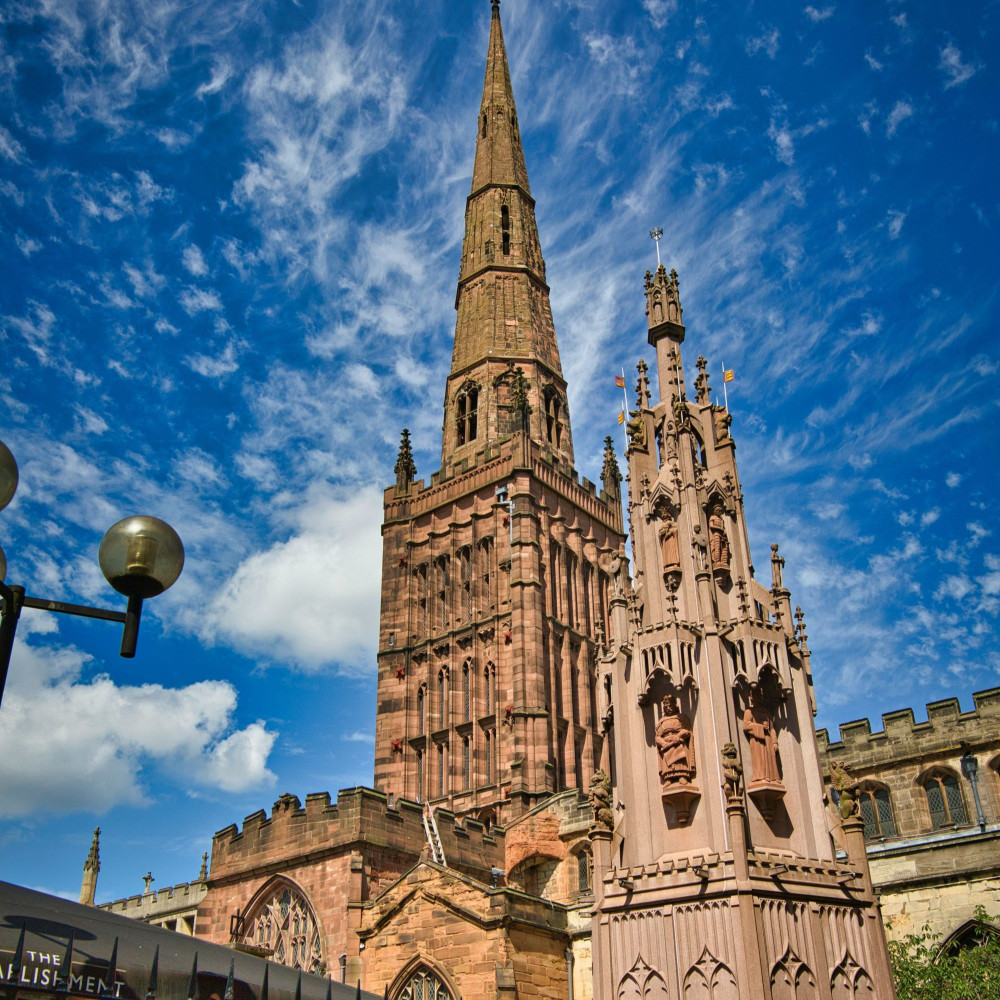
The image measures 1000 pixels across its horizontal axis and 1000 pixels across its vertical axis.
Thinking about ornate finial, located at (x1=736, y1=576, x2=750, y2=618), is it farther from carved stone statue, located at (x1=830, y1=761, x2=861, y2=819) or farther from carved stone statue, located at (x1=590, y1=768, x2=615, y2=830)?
carved stone statue, located at (x1=590, y1=768, x2=615, y2=830)

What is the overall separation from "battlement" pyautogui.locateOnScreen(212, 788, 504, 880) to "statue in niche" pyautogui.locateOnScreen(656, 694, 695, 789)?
17.4m

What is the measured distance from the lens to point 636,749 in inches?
583

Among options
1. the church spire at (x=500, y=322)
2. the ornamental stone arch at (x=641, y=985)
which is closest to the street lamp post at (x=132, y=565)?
the ornamental stone arch at (x=641, y=985)

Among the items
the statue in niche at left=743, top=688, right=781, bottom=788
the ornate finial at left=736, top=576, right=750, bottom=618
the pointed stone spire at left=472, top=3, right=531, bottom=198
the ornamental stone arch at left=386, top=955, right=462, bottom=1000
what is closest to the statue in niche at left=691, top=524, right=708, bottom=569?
the ornate finial at left=736, top=576, right=750, bottom=618

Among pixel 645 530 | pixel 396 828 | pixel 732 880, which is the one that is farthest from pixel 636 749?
pixel 396 828

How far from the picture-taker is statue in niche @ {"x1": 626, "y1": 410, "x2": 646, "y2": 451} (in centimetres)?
1712

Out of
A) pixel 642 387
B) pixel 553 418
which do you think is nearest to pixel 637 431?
pixel 642 387

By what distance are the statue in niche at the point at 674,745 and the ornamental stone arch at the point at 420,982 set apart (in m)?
11.5

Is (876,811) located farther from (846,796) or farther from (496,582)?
(496,582)

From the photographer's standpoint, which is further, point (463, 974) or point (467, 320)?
point (467, 320)

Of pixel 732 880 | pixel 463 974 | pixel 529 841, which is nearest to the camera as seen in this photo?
pixel 732 880

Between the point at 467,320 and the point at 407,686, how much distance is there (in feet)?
69.7

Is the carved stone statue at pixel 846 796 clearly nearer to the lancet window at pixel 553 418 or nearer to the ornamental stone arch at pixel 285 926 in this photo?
the ornamental stone arch at pixel 285 926

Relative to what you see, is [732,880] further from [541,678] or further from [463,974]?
[541,678]
